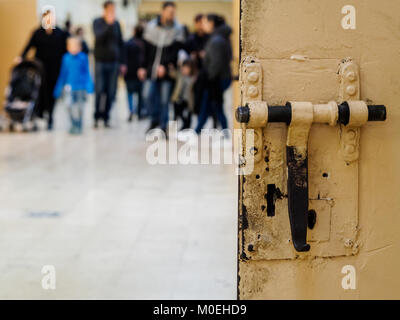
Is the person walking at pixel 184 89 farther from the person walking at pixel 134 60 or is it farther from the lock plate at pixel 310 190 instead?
the lock plate at pixel 310 190

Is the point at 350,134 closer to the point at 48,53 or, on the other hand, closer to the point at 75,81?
the point at 75,81

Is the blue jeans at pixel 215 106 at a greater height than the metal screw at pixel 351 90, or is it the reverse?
the metal screw at pixel 351 90

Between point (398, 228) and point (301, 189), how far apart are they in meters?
0.36

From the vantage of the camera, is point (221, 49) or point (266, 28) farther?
point (221, 49)

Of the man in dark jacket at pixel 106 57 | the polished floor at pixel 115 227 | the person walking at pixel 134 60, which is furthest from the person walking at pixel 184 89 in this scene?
the polished floor at pixel 115 227

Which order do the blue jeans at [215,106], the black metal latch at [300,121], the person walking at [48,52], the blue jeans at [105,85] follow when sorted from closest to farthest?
the black metal latch at [300,121]
the blue jeans at [215,106]
the person walking at [48,52]
the blue jeans at [105,85]

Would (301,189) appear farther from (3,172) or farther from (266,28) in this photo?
(3,172)

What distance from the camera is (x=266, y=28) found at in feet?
6.38

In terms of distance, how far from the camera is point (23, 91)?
11.5 metres

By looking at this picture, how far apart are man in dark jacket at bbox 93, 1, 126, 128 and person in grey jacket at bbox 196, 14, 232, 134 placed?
2.07 metres

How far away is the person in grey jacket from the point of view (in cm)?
1033

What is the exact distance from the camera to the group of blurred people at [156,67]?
10602mm

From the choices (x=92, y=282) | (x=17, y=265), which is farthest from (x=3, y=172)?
(x=92, y=282)

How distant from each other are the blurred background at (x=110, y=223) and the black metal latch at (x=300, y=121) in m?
1.82
